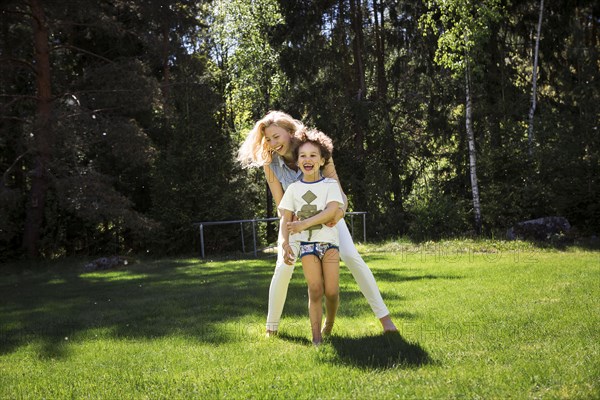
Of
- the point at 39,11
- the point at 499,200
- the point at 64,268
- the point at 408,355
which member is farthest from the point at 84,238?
the point at 408,355

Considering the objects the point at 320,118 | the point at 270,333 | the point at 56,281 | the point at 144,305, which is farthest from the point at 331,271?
the point at 320,118

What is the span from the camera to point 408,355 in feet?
14.5

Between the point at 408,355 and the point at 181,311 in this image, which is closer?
the point at 408,355

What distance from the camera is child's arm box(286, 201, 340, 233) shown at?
4.93 meters

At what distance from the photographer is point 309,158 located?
16.6ft

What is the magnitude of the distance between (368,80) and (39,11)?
13.1 m

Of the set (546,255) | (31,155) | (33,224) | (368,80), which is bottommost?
(546,255)

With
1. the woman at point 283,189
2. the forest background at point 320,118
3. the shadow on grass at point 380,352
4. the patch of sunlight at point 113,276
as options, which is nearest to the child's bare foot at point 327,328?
the woman at point 283,189

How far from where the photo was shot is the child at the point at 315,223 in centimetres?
501

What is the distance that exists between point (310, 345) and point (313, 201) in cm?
112

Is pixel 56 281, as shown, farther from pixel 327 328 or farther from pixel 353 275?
pixel 353 275

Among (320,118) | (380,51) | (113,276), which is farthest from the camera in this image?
(380,51)

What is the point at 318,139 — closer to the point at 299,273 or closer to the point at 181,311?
the point at 181,311

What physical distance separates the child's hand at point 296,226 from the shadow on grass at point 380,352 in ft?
2.99
